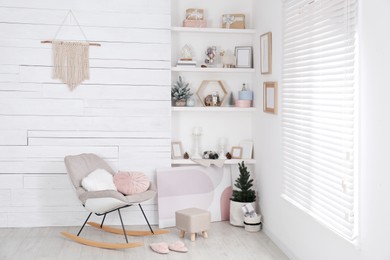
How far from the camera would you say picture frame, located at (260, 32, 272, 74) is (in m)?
4.85

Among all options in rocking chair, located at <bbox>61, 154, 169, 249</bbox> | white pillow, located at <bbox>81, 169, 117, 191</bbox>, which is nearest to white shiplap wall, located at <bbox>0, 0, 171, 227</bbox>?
rocking chair, located at <bbox>61, 154, 169, 249</bbox>

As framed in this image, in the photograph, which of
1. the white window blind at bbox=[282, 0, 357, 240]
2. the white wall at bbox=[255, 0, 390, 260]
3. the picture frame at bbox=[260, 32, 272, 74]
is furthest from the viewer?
the picture frame at bbox=[260, 32, 272, 74]

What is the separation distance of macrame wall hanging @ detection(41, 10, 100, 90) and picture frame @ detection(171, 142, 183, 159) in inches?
43.4

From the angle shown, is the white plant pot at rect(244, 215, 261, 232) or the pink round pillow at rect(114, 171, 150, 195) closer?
the pink round pillow at rect(114, 171, 150, 195)

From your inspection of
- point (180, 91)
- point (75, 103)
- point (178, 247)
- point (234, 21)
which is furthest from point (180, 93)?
point (178, 247)

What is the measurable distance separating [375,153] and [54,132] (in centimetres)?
324

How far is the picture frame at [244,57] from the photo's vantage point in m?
5.48

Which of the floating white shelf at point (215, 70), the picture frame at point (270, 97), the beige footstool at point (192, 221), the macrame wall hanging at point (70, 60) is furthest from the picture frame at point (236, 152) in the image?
the macrame wall hanging at point (70, 60)

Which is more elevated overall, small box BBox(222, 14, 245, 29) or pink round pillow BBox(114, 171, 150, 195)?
small box BBox(222, 14, 245, 29)

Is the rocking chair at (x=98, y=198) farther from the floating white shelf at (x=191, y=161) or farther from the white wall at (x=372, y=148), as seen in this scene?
the white wall at (x=372, y=148)

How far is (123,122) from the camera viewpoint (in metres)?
5.26

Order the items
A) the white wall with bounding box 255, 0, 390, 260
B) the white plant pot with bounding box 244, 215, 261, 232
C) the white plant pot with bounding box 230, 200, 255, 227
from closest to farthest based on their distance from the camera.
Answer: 1. the white wall with bounding box 255, 0, 390, 260
2. the white plant pot with bounding box 244, 215, 261, 232
3. the white plant pot with bounding box 230, 200, 255, 227

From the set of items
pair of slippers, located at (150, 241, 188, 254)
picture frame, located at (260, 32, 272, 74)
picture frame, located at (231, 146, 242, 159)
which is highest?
picture frame, located at (260, 32, 272, 74)

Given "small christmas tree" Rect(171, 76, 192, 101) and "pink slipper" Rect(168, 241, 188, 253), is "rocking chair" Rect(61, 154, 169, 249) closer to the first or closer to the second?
"pink slipper" Rect(168, 241, 188, 253)
